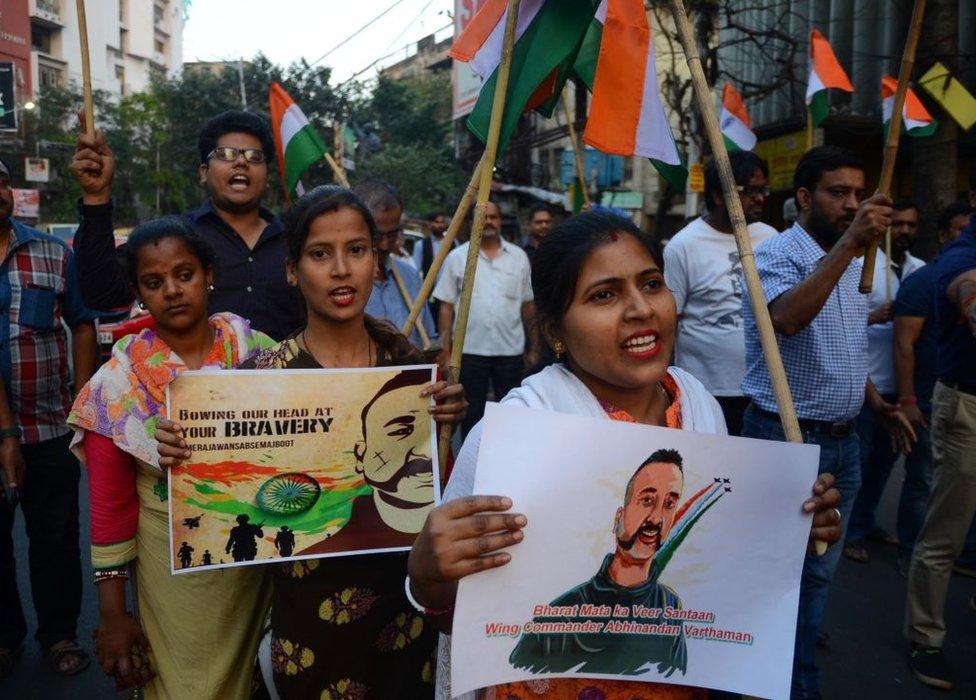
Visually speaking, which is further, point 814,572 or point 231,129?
point 231,129

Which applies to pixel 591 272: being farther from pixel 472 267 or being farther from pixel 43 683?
pixel 43 683

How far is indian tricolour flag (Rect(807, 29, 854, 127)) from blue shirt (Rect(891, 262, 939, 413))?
1143mm

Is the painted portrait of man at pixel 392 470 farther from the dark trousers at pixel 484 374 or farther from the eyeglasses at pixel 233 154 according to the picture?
the dark trousers at pixel 484 374

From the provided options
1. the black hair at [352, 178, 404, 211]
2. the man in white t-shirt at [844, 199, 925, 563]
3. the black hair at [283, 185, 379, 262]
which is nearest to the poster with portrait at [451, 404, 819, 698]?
the black hair at [283, 185, 379, 262]

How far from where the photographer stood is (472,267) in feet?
5.67

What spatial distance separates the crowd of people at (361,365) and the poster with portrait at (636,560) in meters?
0.05

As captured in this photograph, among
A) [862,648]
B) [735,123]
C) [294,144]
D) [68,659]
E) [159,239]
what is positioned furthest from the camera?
[735,123]

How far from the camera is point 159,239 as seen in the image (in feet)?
7.31

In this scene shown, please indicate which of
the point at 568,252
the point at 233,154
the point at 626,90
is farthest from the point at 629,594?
the point at 233,154

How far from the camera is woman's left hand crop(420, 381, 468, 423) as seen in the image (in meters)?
1.88

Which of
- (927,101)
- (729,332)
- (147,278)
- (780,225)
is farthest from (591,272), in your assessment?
(780,225)

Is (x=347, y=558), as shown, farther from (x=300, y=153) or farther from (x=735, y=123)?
(x=735, y=123)

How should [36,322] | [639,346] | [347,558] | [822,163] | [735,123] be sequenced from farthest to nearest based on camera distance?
[735,123] → [36,322] → [822,163] → [347,558] → [639,346]

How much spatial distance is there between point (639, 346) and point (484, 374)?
4.28m
